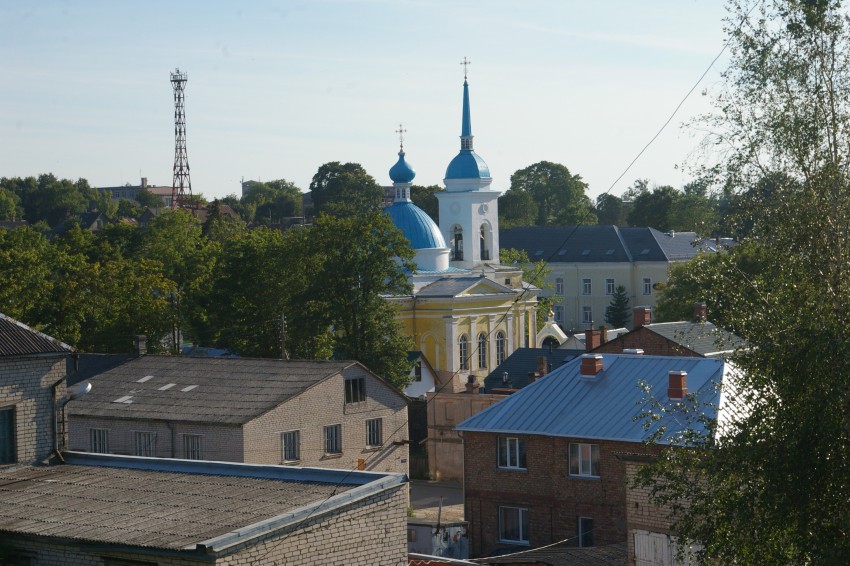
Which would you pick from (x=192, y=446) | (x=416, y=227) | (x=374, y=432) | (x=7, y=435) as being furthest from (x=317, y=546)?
(x=416, y=227)

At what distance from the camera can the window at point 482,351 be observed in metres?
64.8

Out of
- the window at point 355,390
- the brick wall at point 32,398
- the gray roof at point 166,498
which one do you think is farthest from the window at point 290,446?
the gray roof at point 166,498

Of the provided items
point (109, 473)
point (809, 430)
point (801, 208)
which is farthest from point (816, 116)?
point (109, 473)

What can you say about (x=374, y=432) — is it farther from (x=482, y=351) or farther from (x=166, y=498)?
(x=482, y=351)

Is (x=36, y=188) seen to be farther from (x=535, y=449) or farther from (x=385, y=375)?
(x=535, y=449)

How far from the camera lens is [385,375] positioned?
160ft

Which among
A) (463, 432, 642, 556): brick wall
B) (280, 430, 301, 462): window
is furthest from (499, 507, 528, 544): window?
(280, 430, 301, 462): window

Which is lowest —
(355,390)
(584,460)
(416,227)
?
(584,460)

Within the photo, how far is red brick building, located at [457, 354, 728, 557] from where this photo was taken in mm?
30047

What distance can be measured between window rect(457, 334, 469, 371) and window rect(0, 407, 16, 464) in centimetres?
4329

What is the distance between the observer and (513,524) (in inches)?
1250

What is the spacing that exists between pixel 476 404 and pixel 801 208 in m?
26.6

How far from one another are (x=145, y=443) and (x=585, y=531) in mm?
11964

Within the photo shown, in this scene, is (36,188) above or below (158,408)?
above
